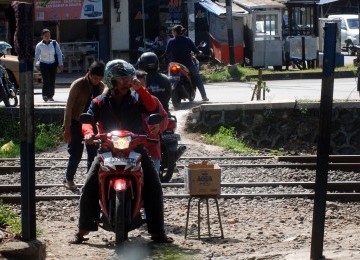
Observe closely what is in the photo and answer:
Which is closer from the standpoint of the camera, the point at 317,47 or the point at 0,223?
the point at 0,223

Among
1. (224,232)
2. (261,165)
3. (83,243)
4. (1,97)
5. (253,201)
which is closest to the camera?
(83,243)

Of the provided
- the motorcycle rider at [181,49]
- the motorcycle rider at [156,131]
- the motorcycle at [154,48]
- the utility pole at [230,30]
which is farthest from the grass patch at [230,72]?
the motorcycle rider at [156,131]

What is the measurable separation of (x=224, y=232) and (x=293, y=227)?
2.72ft

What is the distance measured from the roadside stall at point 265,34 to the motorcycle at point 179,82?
44.9 ft

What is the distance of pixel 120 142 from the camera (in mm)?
9438

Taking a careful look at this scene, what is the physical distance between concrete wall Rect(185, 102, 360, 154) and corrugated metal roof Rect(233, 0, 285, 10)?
15.0 metres

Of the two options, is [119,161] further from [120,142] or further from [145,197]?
[145,197]

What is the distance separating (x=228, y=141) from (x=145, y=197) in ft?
32.0

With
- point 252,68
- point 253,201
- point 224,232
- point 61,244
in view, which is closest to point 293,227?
point 224,232

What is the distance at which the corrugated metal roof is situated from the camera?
35969 millimetres

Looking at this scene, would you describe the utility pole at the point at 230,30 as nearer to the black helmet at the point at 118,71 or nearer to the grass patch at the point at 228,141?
the grass patch at the point at 228,141

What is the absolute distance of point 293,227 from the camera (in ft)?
37.1

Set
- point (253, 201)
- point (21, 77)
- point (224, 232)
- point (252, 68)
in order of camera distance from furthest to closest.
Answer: point (252, 68), point (253, 201), point (224, 232), point (21, 77)

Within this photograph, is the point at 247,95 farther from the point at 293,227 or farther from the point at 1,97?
the point at 293,227
